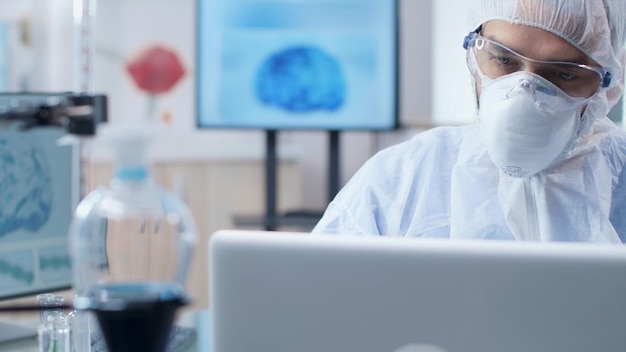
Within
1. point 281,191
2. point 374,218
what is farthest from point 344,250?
point 281,191

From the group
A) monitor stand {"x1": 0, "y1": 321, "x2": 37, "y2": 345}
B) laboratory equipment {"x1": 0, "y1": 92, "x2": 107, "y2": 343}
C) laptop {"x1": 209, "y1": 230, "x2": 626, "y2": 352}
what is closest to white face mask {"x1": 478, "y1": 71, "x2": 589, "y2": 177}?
laptop {"x1": 209, "y1": 230, "x2": 626, "y2": 352}

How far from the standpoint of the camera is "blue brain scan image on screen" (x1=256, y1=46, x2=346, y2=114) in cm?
271

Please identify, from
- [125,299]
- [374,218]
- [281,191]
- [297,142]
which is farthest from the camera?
[297,142]

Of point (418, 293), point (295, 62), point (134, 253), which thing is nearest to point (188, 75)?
point (295, 62)

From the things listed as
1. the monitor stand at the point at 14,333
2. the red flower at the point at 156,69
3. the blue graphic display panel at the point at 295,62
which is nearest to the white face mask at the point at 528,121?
the monitor stand at the point at 14,333

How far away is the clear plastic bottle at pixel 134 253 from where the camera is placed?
67 cm

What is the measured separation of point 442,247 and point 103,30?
3.17m

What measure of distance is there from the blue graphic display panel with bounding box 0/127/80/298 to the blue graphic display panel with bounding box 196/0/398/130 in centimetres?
144

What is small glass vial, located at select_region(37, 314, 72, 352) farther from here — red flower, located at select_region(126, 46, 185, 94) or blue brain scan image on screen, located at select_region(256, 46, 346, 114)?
red flower, located at select_region(126, 46, 185, 94)

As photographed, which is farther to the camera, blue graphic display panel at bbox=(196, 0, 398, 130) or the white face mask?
blue graphic display panel at bbox=(196, 0, 398, 130)

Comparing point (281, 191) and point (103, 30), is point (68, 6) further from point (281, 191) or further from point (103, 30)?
point (281, 191)

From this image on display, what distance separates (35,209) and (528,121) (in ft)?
2.80

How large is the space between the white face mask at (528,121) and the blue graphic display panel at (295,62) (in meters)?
1.39

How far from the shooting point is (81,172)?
109 cm
